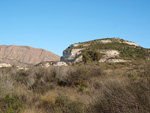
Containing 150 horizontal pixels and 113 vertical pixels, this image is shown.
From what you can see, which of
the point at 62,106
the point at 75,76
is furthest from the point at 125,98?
the point at 75,76

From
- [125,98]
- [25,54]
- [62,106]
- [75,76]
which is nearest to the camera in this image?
[125,98]

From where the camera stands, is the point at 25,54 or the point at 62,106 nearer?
the point at 62,106

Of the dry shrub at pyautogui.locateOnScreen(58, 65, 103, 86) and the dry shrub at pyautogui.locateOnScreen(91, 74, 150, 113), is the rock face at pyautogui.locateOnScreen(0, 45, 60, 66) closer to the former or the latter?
the dry shrub at pyautogui.locateOnScreen(58, 65, 103, 86)

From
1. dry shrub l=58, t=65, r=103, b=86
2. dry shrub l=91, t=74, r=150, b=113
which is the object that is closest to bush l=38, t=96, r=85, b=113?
dry shrub l=91, t=74, r=150, b=113

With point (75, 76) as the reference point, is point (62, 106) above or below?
below

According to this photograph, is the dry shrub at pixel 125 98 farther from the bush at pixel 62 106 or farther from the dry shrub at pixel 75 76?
the dry shrub at pixel 75 76

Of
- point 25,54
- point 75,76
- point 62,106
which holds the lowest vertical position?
point 62,106

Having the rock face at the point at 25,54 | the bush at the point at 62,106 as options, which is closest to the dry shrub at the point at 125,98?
the bush at the point at 62,106

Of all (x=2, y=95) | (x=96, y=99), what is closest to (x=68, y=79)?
(x=2, y=95)

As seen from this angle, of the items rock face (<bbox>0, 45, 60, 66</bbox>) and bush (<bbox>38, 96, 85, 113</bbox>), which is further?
rock face (<bbox>0, 45, 60, 66</bbox>)

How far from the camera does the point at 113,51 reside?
285 feet

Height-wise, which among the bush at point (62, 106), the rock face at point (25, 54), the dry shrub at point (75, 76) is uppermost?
the rock face at point (25, 54)

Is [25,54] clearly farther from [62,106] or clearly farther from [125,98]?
[125,98]

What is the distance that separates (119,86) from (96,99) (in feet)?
3.74
